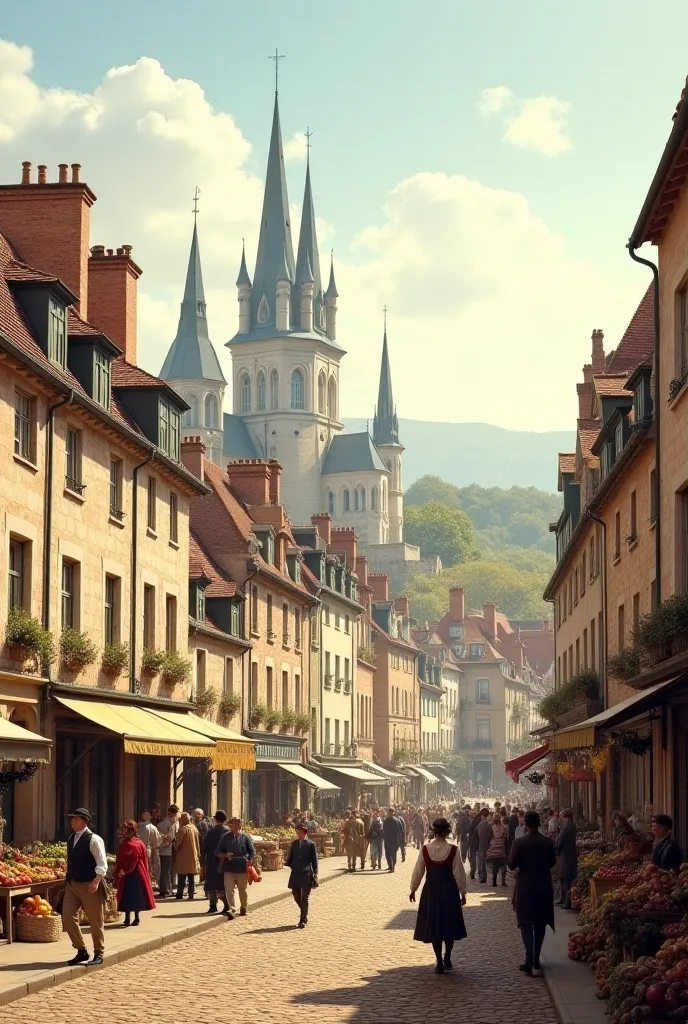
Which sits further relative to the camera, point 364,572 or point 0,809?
point 364,572

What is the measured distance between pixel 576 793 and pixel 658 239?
869 inches

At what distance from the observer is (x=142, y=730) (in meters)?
25.9

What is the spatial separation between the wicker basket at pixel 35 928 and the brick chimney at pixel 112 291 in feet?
54.9

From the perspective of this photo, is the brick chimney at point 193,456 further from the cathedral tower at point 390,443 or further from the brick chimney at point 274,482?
the cathedral tower at point 390,443

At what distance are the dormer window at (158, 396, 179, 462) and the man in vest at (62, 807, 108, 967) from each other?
15955 mm

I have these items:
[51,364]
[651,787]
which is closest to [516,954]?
[651,787]

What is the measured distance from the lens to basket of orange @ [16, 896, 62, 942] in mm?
19047

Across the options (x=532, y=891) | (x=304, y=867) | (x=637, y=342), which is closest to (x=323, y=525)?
(x=637, y=342)

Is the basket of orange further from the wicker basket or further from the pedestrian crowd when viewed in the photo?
the pedestrian crowd

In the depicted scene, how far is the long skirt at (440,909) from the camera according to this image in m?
16.3

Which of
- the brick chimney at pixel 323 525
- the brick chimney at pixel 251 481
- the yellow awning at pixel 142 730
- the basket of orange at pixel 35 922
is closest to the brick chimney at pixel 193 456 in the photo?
the brick chimney at pixel 251 481

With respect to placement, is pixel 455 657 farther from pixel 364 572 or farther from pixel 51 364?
pixel 51 364

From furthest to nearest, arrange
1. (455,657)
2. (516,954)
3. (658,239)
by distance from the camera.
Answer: (455,657) → (658,239) → (516,954)

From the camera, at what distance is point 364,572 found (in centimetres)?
7294
